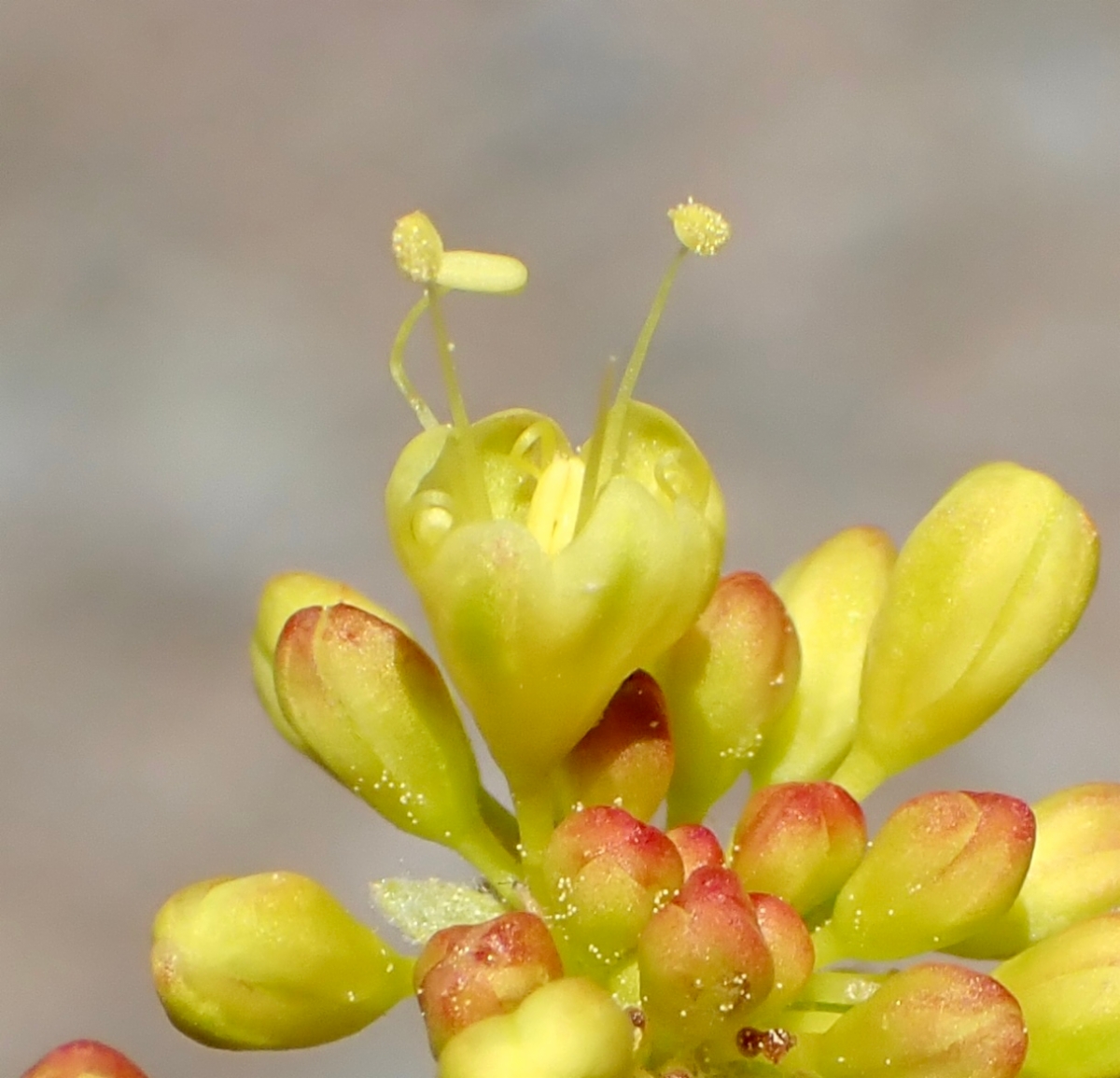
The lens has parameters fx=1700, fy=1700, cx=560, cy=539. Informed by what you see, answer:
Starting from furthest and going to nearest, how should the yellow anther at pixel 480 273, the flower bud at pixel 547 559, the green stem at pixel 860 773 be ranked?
the green stem at pixel 860 773 → the yellow anther at pixel 480 273 → the flower bud at pixel 547 559

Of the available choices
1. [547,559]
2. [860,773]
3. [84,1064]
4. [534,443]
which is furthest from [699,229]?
[84,1064]

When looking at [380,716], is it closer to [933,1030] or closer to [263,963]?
[263,963]

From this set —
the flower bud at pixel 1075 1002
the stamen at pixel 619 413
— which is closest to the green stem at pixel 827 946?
the flower bud at pixel 1075 1002

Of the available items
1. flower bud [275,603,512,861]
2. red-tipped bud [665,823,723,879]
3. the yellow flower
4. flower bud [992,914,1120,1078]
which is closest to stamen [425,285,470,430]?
the yellow flower

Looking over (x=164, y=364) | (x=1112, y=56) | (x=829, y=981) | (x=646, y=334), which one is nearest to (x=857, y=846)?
(x=829, y=981)

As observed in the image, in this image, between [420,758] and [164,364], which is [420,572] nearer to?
[420,758]

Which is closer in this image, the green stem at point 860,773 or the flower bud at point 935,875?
the flower bud at point 935,875

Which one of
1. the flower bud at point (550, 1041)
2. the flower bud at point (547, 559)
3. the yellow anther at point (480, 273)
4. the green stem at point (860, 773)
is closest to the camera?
the flower bud at point (550, 1041)

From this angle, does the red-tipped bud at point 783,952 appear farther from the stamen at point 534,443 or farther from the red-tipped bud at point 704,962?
the stamen at point 534,443
